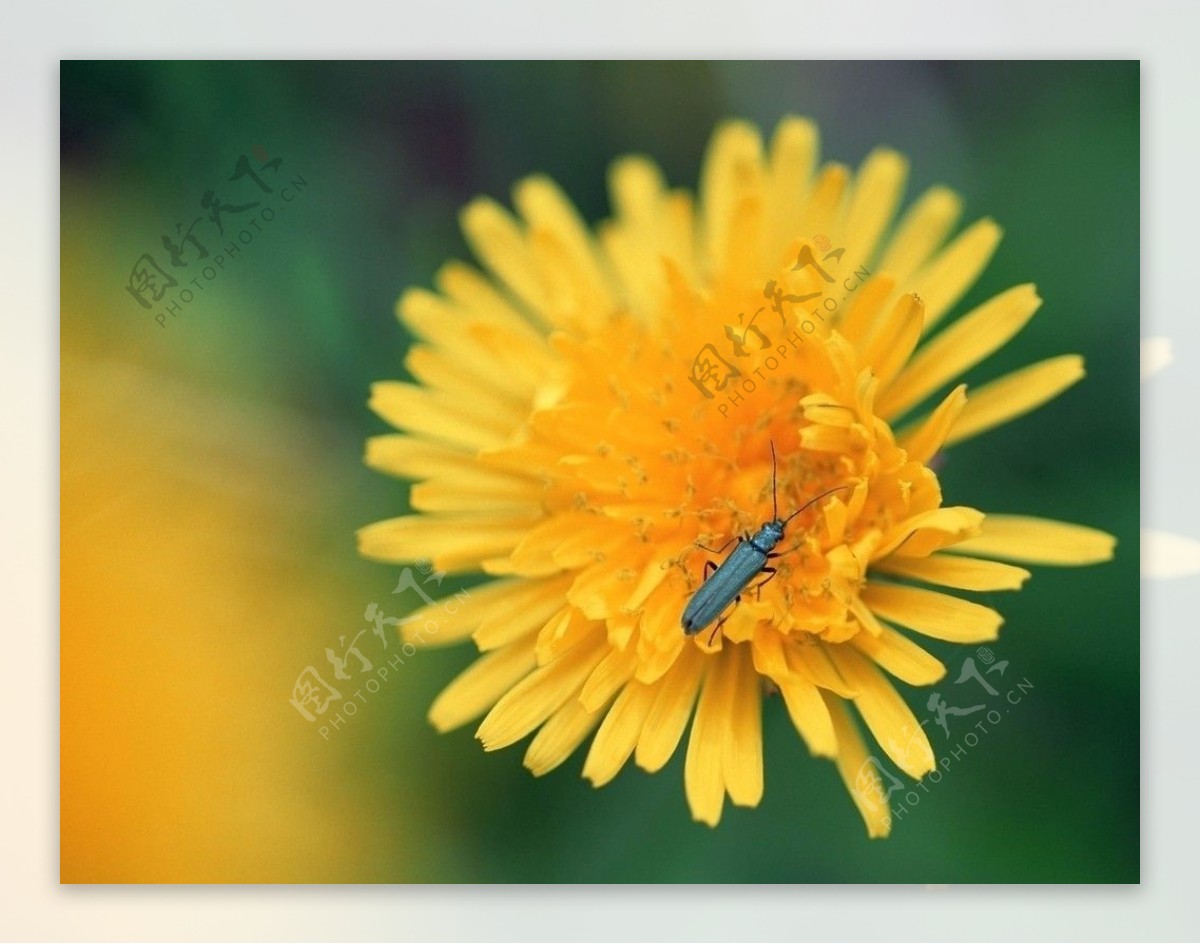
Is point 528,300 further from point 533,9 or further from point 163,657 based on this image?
point 163,657

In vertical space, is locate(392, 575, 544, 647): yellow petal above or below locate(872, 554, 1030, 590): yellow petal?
below

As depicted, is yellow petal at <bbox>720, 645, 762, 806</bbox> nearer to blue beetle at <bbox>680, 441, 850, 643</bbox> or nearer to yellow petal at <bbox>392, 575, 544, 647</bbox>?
blue beetle at <bbox>680, 441, 850, 643</bbox>

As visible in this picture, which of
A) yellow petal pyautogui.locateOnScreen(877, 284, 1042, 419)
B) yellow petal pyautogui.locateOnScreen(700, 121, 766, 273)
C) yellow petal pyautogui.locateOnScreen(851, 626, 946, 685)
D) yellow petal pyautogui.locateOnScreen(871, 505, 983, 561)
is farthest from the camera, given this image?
yellow petal pyautogui.locateOnScreen(700, 121, 766, 273)

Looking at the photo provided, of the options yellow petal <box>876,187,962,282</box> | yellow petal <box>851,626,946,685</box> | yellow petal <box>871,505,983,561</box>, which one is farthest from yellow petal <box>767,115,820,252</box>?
yellow petal <box>851,626,946,685</box>

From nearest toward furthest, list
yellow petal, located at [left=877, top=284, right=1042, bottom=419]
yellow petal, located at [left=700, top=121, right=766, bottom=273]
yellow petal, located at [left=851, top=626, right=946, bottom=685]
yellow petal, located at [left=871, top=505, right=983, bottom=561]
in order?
yellow petal, located at [left=871, top=505, right=983, bottom=561], yellow petal, located at [left=851, top=626, right=946, bottom=685], yellow petal, located at [left=877, top=284, right=1042, bottom=419], yellow petal, located at [left=700, top=121, right=766, bottom=273]

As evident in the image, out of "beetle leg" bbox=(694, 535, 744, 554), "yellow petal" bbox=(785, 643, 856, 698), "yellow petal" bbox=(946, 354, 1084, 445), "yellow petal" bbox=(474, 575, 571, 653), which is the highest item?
"yellow petal" bbox=(946, 354, 1084, 445)

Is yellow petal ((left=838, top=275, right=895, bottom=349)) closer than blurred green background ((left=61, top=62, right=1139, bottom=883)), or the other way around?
yellow petal ((left=838, top=275, right=895, bottom=349))
